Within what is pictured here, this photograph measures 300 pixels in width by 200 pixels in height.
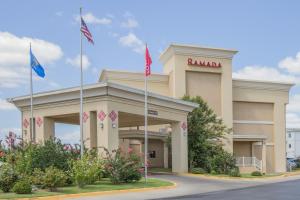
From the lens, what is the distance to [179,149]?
3844 cm

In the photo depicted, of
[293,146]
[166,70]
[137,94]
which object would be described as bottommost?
[293,146]

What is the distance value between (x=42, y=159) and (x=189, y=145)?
63.0 ft

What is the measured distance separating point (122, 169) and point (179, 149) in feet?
44.8

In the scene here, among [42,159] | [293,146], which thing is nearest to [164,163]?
[42,159]

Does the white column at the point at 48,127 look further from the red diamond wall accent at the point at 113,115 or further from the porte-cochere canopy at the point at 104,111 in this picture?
the red diamond wall accent at the point at 113,115

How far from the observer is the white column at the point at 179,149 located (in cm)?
3844

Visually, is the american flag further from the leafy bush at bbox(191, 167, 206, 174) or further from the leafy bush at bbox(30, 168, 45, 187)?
the leafy bush at bbox(191, 167, 206, 174)

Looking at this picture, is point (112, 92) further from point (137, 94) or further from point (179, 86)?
point (179, 86)

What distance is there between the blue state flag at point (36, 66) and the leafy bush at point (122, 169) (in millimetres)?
8317

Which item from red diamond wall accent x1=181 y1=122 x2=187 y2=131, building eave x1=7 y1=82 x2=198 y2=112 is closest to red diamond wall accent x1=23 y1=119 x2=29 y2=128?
building eave x1=7 y1=82 x2=198 y2=112

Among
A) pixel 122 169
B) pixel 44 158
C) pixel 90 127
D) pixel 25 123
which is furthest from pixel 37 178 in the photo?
pixel 25 123

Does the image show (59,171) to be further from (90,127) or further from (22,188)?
(90,127)

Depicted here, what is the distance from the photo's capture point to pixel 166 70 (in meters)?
54.5

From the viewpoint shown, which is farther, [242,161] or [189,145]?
Result: [242,161]
